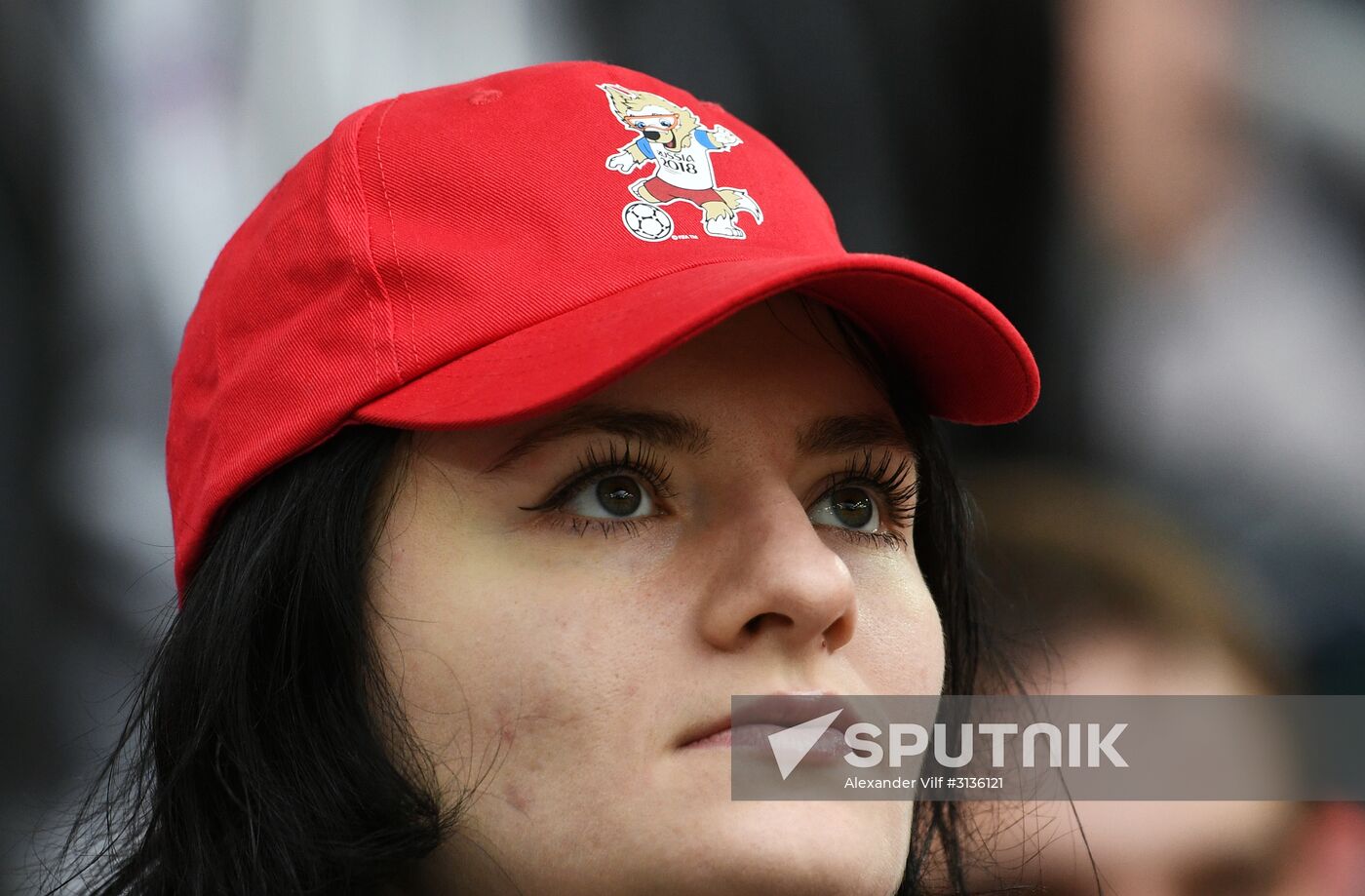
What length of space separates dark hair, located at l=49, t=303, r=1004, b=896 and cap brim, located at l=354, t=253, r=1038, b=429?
5 cm

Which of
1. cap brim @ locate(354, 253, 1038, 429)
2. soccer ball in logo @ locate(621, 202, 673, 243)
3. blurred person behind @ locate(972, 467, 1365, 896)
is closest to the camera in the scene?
cap brim @ locate(354, 253, 1038, 429)

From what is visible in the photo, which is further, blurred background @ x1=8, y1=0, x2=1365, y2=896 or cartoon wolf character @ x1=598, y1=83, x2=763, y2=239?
blurred background @ x1=8, y1=0, x2=1365, y2=896

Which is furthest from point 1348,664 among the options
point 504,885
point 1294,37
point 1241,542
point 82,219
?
point 82,219

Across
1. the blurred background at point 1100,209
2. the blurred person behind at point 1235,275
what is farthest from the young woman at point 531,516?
the blurred person behind at point 1235,275

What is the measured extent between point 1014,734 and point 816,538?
693mm

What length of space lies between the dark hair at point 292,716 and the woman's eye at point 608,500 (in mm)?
151

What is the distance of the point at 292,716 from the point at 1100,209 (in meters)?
1.35

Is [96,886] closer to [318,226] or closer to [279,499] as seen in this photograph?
[279,499]

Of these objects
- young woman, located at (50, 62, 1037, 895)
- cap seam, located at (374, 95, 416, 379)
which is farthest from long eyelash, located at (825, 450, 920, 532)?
cap seam, located at (374, 95, 416, 379)

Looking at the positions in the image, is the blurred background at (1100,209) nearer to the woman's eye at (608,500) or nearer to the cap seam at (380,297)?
the cap seam at (380,297)

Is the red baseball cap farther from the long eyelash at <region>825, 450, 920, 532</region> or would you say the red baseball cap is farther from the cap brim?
the long eyelash at <region>825, 450, 920, 532</region>

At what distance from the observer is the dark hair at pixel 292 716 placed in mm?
1049

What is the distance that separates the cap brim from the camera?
1.00m

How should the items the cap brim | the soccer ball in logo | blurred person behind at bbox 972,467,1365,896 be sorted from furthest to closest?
blurred person behind at bbox 972,467,1365,896 → the soccer ball in logo → the cap brim
